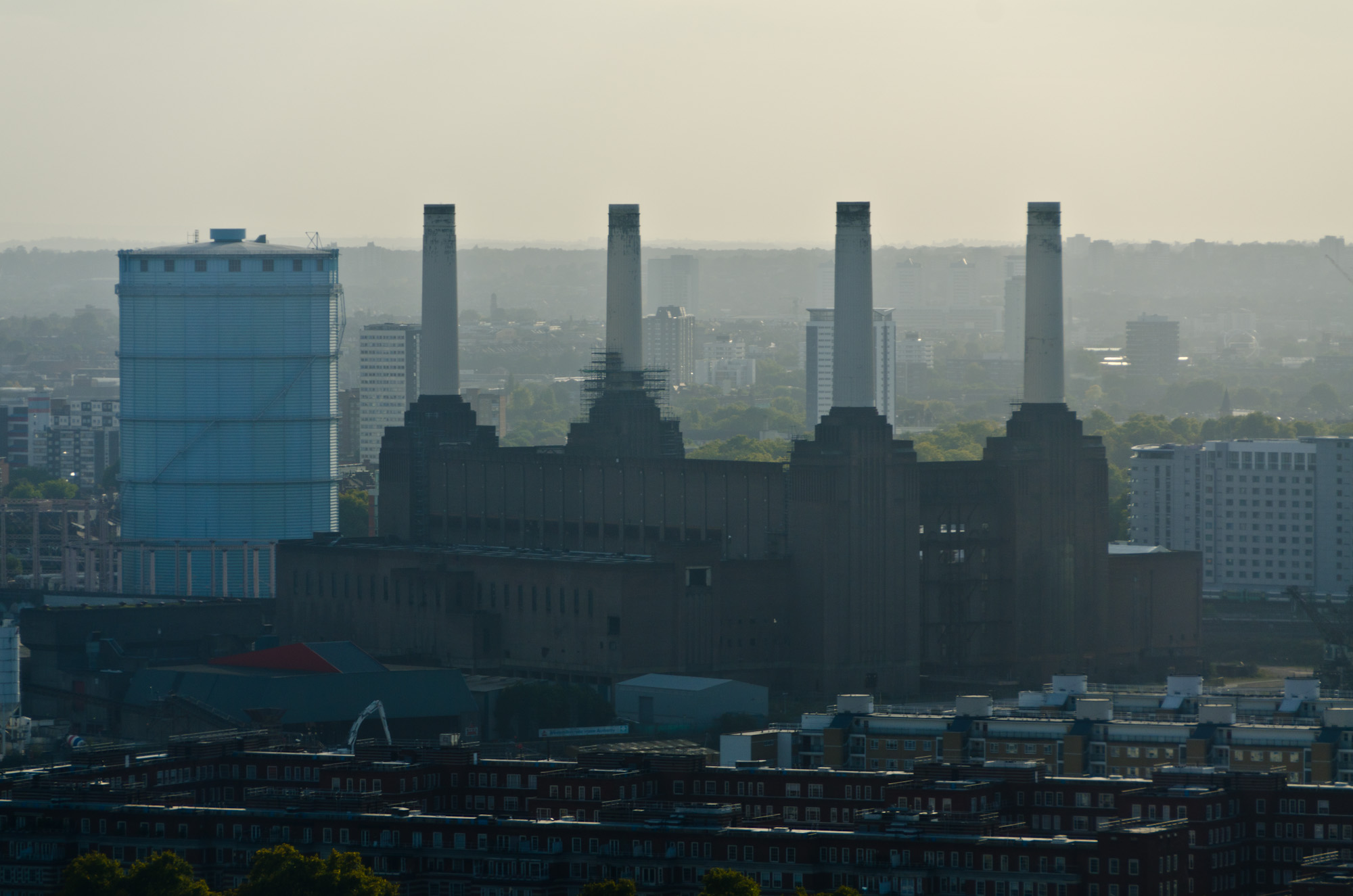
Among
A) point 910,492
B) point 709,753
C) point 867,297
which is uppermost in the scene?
point 867,297

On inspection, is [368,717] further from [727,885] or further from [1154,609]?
[727,885]

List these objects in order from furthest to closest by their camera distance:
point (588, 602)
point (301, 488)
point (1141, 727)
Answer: point (301, 488) < point (588, 602) < point (1141, 727)

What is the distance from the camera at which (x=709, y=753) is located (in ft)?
274

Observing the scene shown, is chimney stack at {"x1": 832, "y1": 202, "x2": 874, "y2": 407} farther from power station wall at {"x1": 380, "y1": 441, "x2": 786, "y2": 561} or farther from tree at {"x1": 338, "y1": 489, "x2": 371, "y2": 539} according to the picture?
tree at {"x1": 338, "y1": 489, "x2": 371, "y2": 539}

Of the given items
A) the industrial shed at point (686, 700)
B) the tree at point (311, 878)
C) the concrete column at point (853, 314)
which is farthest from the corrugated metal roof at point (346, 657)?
the tree at point (311, 878)

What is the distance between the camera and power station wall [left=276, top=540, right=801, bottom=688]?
357ft

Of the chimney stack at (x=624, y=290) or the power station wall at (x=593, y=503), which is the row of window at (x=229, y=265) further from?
the power station wall at (x=593, y=503)

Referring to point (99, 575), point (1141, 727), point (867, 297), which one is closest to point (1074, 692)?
point (1141, 727)

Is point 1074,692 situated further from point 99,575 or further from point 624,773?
point 99,575

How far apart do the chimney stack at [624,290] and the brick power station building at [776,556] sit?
9.75ft

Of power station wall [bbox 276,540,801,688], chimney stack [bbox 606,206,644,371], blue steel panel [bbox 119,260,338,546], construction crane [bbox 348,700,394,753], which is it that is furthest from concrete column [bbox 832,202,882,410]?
blue steel panel [bbox 119,260,338,546]

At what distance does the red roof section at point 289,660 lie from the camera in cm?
10312

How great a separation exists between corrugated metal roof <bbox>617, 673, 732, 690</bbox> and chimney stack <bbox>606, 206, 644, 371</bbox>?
98.4ft

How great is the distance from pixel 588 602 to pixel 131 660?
17035 millimetres
